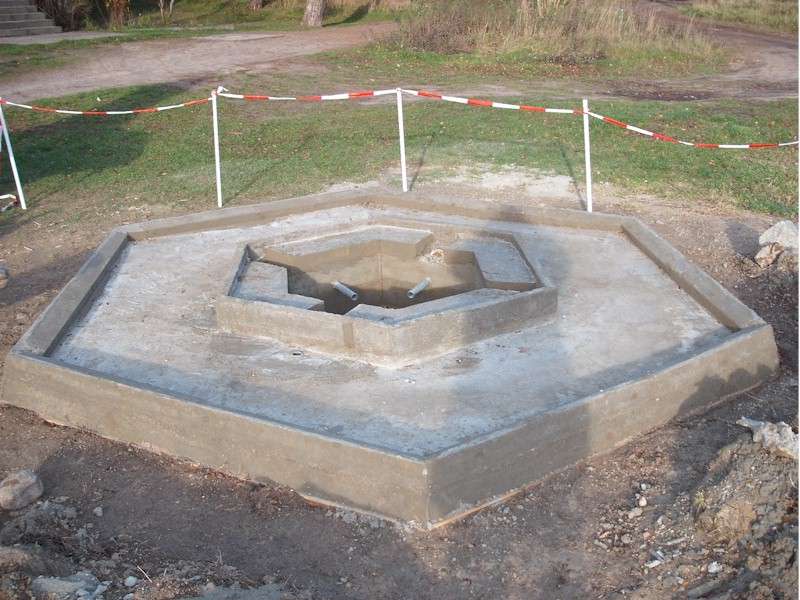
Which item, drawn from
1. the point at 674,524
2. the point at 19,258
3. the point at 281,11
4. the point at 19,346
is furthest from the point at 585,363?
the point at 281,11

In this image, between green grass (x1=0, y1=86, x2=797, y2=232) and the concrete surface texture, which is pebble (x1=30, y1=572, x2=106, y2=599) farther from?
green grass (x1=0, y1=86, x2=797, y2=232)

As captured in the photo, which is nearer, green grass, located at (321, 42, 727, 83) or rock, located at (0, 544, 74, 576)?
rock, located at (0, 544, 74, 576)

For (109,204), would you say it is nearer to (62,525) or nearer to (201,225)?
(201,225)

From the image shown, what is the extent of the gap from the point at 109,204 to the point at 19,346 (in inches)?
177

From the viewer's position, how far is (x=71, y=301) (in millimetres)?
7473

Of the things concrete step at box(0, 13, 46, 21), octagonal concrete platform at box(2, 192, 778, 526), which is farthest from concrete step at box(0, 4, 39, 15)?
octagonal concrete platform at box(2, 192, 778, 526)

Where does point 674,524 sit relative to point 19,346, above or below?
below

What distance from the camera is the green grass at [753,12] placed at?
85.8ft

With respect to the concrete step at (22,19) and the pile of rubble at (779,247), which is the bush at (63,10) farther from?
the pile of rubble at (779,247)

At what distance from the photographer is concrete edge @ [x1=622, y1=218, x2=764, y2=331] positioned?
704 centimetres

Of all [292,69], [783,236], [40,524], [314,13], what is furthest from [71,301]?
[314,13]

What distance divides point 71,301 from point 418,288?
2958mm

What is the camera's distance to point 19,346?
6.75 metres

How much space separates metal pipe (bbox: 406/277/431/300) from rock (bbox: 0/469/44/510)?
3.58 metres
